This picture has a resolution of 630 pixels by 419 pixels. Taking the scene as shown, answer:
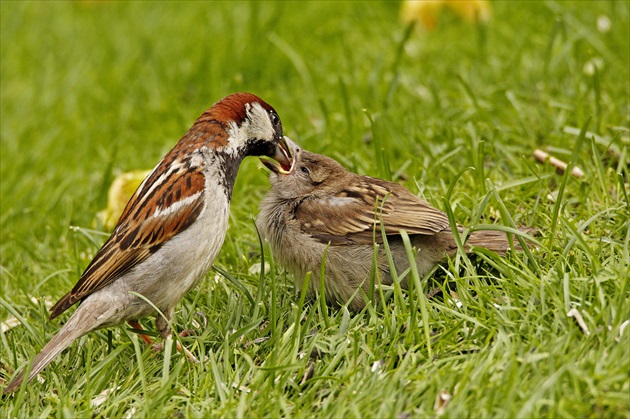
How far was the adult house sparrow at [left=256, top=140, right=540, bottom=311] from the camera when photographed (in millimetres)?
4387

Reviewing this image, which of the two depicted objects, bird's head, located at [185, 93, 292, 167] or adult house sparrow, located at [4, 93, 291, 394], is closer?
adult house sparrow, located at [4, 93, 291, 394]

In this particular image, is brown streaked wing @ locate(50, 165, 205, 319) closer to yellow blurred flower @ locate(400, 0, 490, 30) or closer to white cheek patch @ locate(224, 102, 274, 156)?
white cheek patch @ locate(224, 102, 274, 156)

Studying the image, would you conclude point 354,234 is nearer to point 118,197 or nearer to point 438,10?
point 118,197

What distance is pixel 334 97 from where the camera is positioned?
728 centimetres

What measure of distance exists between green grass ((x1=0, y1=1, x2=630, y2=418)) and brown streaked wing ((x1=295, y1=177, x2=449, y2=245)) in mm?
236

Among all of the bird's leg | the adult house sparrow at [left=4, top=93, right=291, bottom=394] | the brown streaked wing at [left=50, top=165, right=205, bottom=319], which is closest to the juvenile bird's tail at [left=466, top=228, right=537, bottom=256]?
the adult house sparrow at [left=4, top=93, right=291, bottom=394]

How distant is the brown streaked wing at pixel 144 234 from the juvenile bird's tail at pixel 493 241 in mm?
1264

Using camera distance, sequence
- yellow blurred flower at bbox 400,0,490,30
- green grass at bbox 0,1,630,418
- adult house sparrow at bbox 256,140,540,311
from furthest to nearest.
A: yellow blurred flower at bbox 400,0,490,30, adult house sparrow at bbox 256,140,540,311, green grass at bbox 0,1,630,418

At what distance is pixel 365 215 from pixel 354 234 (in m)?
0.10

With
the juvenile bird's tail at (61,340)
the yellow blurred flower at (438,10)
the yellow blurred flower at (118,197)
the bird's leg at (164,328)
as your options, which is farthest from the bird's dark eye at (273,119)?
the yellow blurred flower at (438,10)

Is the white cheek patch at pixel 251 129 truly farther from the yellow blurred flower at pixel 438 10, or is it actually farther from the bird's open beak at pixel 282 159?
the yellow blurred flower at pixel 438 10

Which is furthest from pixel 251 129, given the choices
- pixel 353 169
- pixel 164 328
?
pixel 353 169

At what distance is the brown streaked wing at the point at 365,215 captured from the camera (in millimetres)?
4363

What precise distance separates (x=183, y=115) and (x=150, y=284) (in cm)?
347
